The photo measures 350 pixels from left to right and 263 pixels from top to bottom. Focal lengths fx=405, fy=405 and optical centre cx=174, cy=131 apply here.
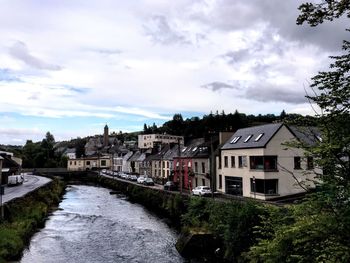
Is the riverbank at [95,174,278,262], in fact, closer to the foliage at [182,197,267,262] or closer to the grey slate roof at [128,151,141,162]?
the foliage at [182,197,267,262]

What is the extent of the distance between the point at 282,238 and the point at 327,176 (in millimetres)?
2190

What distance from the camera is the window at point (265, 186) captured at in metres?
47.3

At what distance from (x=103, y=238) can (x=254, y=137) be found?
77.9 ft

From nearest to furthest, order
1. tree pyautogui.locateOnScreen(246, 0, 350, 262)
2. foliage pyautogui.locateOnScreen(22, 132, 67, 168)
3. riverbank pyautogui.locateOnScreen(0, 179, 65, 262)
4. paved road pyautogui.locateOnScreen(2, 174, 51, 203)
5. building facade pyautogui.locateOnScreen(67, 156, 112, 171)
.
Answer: tree pyautogui.locateOnScreen(246, 0, 350, 262)
riverbank pyautogui.locateOnScreen(0, 179, 65, 262)
paved road pyautogui.locateOnScreen(2, 174, 51, 203)
foliage pyautogui.locateOnScreen(22, 132, 67, 168)
building facade pyautogui.locateOnScreen(67, 156, 112, 171)

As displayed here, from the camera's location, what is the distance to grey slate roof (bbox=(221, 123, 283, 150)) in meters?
47.8

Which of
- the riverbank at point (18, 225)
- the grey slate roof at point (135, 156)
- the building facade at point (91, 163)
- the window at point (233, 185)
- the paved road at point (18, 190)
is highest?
the grey slate roof at point (135, 156)

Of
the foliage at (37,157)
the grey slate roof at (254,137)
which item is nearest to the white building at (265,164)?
the grey slate roof at (254,137)

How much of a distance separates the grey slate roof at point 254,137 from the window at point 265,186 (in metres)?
4.23

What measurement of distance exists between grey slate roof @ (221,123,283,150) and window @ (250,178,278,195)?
4234 millimetres

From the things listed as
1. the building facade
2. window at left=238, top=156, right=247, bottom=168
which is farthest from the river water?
the building facade

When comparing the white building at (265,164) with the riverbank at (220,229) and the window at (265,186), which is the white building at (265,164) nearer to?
the window at (265,186)

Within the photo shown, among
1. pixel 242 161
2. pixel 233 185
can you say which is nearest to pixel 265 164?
pixel 242 161

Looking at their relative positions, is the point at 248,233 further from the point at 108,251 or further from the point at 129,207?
the point at 129,207

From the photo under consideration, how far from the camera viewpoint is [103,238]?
122 ft
